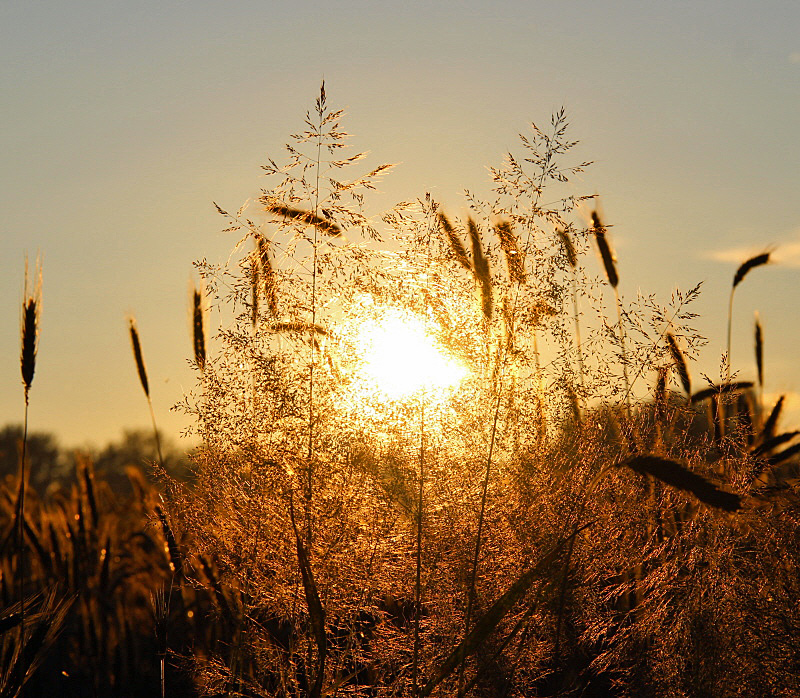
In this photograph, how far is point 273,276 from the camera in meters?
3.08

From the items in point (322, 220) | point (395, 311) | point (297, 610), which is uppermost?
point (322, 220)

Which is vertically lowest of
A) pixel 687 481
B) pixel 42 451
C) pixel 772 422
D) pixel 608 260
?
pixel 687 481

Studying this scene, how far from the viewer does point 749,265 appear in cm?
642

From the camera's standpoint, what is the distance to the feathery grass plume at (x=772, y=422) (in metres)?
4.75

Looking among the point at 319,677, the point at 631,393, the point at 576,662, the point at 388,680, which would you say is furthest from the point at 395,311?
the point at 576,662

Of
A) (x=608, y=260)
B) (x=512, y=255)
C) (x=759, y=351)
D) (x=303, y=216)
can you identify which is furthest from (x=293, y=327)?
(x=759, y=351)

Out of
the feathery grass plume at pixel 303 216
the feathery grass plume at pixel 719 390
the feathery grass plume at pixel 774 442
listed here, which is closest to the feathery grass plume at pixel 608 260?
the feathery grass plume at pixel 719 390

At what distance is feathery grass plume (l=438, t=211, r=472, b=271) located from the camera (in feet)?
10.4

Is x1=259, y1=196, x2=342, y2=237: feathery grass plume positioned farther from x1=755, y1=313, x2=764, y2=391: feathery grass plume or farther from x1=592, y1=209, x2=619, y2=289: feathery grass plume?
x1=755, y1=313, x2=764, y2=391: feathery grass plume

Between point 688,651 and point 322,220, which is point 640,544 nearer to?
point 688,651

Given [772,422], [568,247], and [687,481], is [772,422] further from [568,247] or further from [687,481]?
[687,481]

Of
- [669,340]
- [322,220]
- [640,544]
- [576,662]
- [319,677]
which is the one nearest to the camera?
[319,677]

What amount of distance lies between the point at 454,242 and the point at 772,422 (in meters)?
2.51

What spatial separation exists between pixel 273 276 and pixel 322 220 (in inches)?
10.1
